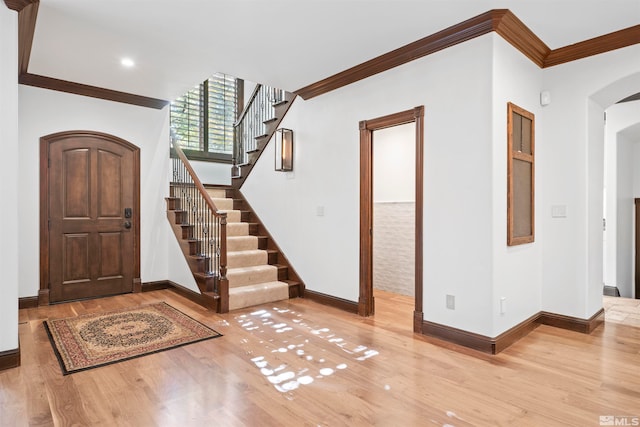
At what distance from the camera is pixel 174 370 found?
2.63 metres

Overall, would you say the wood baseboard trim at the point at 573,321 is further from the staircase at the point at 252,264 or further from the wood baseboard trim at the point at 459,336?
the staircase at the point at 252,264

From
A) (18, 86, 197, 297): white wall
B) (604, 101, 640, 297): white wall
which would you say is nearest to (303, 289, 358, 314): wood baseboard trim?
(18, 86, 197, 297): white wall

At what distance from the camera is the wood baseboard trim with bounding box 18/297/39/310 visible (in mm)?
4244

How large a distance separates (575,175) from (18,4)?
4826mm

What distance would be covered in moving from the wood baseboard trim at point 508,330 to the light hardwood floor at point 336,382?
8 cm

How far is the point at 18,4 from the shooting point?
265cm

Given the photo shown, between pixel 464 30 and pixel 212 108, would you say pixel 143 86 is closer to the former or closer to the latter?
pixel 212 108

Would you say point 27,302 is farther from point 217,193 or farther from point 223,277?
point 217,193

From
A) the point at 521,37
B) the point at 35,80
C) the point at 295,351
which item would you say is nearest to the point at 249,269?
the point at 295,351

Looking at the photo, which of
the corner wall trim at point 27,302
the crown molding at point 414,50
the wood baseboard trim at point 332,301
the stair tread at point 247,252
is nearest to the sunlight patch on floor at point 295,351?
the wood baseboard trim at point 332,301

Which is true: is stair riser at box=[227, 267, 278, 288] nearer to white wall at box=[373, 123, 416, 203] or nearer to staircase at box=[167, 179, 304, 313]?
staircase at box=[167, 179, 304, 313]

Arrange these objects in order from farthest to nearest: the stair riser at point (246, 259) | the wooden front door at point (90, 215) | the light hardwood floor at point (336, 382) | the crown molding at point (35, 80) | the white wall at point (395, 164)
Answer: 1. the white wall at point (395, 164)
2. the stair riser at point (246, 259)
3. the wooden front door at point (90, 215)
4. the crown molding at point (35, 80)
5. the light hardwood floor at point (336, 382)

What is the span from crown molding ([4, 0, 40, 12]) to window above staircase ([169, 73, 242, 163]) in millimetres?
3729

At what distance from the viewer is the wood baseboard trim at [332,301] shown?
414cm
